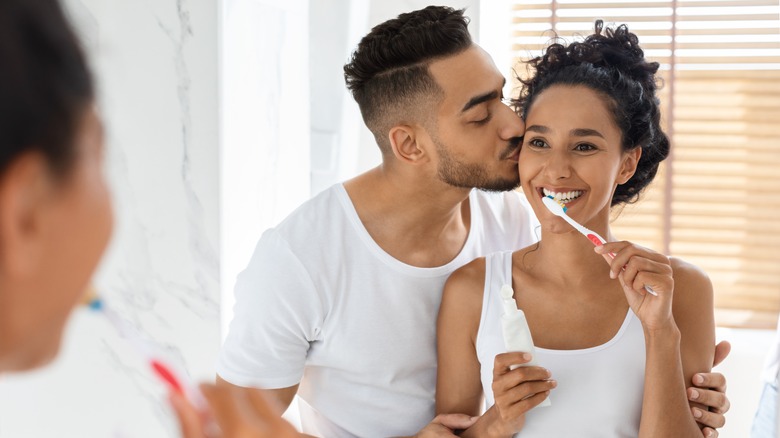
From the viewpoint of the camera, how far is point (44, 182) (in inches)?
16.0

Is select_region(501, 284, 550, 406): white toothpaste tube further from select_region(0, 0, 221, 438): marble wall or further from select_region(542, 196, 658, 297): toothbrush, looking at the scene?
select_region(0, 0, 221, 438): marble wall

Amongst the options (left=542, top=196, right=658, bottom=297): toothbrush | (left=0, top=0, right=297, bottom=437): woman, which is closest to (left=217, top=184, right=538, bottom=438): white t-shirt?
(left=542, top=196, right=658, bottom=297): toothbrush

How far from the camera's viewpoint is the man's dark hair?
147 cm

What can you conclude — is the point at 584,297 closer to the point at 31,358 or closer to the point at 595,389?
the point at 595,389

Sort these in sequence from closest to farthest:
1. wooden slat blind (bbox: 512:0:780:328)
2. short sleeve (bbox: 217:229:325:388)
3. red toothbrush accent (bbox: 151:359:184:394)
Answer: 1. red toothbrush accent (bbox: 151:359:184:394)
2. short sleeve (bbox: 217:229:325:388)
3. wooden slat blind (bbox: 512:0:780:328)

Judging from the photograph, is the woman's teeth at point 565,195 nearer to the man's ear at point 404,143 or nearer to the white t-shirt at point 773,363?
the man's ear at point 404,143

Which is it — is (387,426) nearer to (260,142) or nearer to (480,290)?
(480,290)

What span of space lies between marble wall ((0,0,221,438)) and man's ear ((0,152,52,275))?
1.29 meters

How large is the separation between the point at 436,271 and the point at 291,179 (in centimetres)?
59

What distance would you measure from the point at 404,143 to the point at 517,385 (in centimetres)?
52

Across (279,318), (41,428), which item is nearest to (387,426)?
(279,318)

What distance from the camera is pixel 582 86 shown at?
4.27 ft

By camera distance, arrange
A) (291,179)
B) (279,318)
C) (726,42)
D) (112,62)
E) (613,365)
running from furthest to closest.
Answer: (726,42) < (291,179) < (112,62) < (279,318) < (613,365)

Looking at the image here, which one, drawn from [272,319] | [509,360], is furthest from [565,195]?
[272,319]
